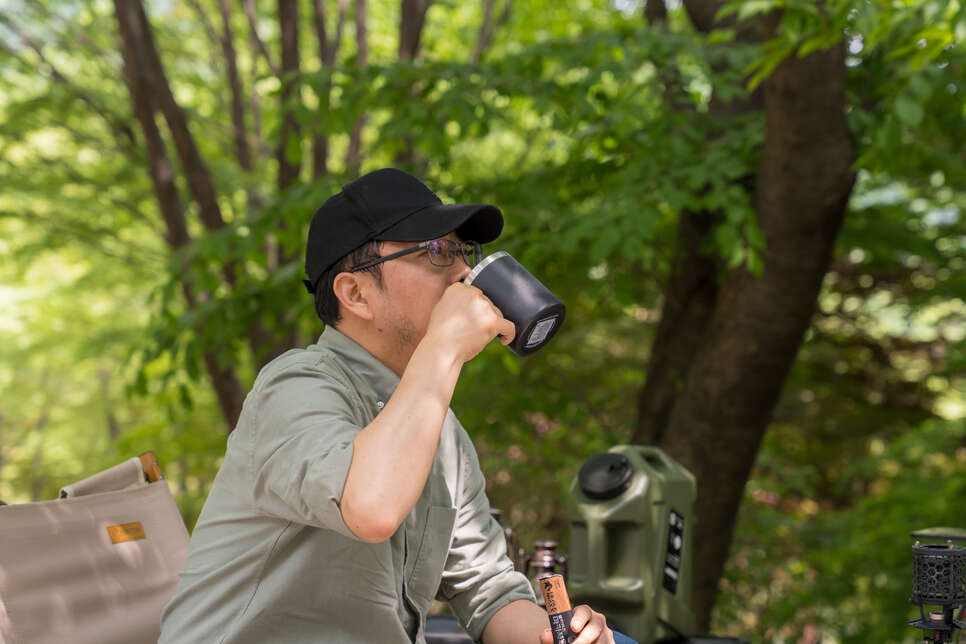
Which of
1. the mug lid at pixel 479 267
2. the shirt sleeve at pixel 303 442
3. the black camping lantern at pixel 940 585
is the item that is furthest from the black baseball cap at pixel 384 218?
the black camping lantern at pixel 940 585

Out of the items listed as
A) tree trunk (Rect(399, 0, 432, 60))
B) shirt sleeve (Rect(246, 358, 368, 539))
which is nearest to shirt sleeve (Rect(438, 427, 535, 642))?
shirt sleeve (Rect(246, 358, 368, 539))

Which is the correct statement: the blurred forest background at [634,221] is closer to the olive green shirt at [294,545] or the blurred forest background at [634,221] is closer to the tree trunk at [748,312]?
the tree trunk at [748,312]

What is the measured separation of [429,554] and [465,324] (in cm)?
48

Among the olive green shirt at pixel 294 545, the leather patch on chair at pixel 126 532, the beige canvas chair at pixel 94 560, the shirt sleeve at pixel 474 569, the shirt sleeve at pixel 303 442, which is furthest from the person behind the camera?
the leather patch on chair at pixel 126 532

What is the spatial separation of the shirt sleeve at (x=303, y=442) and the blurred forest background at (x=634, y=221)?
1.88 m

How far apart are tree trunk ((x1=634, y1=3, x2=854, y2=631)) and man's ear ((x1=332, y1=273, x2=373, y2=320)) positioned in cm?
244

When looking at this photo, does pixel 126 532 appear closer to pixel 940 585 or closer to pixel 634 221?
pixel 940 585

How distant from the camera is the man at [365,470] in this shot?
3.94ft

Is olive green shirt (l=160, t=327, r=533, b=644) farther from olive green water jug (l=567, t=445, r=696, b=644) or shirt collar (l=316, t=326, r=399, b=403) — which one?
olive green water jug (l=567, t=445, r=696, b=644)

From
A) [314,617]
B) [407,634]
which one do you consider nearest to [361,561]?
[314,617]

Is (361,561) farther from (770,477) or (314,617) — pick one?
(770,477)

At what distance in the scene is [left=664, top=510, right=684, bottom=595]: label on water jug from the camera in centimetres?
280

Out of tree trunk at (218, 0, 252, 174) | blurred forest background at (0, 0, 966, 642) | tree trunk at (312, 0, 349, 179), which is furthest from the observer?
tree trunk at (218, 0, 252, 174)

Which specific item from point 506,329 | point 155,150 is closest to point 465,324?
point 506,329
